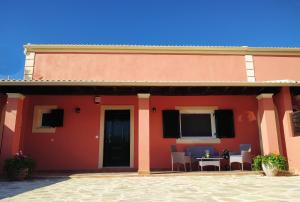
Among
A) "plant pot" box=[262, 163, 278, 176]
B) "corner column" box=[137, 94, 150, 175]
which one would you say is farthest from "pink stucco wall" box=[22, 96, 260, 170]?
"plant pot" box=[262, 163, 278, 176]

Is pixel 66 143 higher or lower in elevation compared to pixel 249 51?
lower

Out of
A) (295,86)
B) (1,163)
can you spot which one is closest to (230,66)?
(295,86)

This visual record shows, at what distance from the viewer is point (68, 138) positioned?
9.81 meters

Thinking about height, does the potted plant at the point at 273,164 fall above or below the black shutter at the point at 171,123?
below

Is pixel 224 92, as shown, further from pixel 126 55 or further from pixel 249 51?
pixel 126 55

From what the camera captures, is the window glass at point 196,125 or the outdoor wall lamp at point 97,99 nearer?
the outdoor wall lamp at point 97,99

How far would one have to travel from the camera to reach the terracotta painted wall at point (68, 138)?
9641mm

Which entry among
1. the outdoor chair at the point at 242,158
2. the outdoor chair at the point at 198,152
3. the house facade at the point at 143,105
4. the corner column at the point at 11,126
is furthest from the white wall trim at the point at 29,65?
the outdoor chair at the point at 242,158

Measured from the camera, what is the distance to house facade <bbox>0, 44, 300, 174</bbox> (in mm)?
8664

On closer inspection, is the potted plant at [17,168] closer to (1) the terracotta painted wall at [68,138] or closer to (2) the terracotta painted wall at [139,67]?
(1) the terracotta painted wall at [68,138]

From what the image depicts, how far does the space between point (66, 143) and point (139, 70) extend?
408 centimetres

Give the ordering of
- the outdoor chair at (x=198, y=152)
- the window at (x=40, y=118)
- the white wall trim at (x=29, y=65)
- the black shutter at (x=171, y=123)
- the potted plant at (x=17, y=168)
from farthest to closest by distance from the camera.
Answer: the white wall trim at (x=29, y=65) < the black shutter at (x=171, y=123) < the window at (x=40, y=118) < the outdoor chair at (x=198, y=152) < the potted plant at (x=17, y=168)

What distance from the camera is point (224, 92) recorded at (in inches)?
378

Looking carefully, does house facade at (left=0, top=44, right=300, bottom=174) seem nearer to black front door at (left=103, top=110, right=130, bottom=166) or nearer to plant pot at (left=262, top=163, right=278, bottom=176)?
black front door at (left=103, top=110, right=130, bottom=166)
